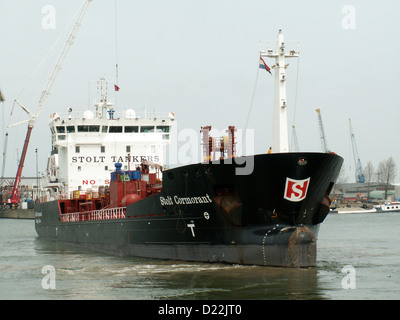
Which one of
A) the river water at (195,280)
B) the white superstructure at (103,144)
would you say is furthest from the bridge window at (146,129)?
the river water at (195,280)

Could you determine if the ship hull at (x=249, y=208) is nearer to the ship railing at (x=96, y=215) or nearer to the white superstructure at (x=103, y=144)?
the ship railing at (x=96, y=215)

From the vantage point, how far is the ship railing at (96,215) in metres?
25.4

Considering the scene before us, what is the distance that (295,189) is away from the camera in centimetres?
1819

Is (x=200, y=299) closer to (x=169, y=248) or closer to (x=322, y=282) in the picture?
(x=322, y=282)

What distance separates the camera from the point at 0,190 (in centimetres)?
13738

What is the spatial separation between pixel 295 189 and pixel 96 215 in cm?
1313

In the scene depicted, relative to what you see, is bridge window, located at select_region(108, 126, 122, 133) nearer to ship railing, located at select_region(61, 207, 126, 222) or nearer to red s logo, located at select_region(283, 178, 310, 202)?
ship railing, located at select_region(61, 207, 126, 222)

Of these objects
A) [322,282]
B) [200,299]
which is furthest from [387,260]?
[200,299]

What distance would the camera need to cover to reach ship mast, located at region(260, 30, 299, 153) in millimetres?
20266
